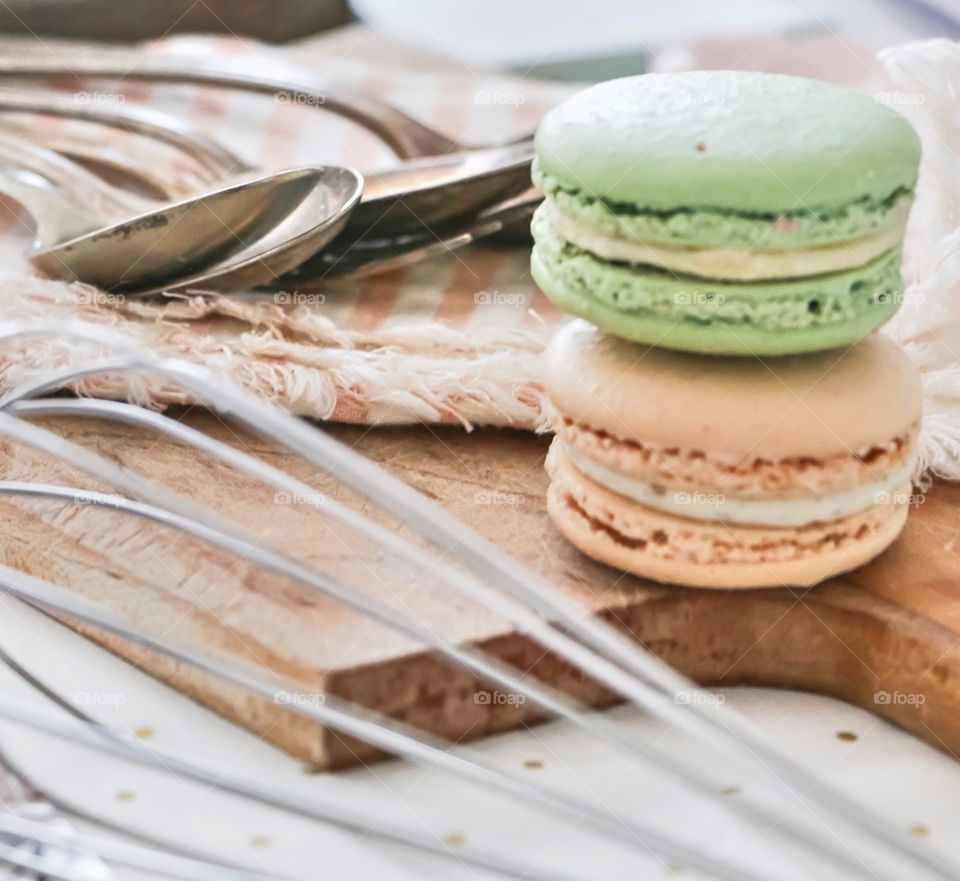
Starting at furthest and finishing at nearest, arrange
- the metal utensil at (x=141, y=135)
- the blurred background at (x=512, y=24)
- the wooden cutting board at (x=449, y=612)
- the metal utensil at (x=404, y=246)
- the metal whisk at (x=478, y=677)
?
the blurred background at (x=512, y=24) → the metal utensil at (x=141, y=135) → the metal utensil at (x=404, y=246) → the wooden cutting board at (x=449, y=612) → the metal whisk at (x=478, y=677)

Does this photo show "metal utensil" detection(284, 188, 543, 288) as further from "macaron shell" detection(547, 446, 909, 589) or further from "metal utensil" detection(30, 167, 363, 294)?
"macaron shell" detection(547, 446, 909, 589)

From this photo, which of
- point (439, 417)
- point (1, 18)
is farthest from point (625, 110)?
point (1, 18)

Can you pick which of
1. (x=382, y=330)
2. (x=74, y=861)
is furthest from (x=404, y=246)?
(x=74, y=861)

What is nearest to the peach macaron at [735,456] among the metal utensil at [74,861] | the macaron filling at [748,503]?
the macaron filling at [748,503]

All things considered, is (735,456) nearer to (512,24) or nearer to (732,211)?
(732,211)

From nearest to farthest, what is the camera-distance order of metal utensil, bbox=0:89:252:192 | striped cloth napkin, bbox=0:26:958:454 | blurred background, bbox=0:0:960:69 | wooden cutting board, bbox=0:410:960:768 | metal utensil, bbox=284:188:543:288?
wooden cutting board, bbox=0:410:960:768
striped cloth napkin, bbox=0:26:958:454
metal utensil, bbox=284:188:543:288
metal utensil, bbox=0:89:252:192
blurred background, bbox=0:0:960:69

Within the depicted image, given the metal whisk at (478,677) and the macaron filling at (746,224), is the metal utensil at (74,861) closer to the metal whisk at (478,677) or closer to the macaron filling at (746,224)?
the metal whisk at (478,677)

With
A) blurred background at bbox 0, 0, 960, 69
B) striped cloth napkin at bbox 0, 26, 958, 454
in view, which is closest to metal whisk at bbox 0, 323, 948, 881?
striped cloth napkin at bbox 0, 26, 958, 454
